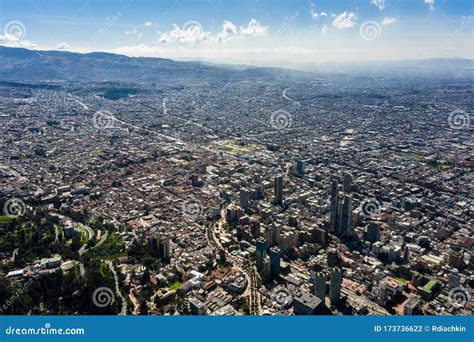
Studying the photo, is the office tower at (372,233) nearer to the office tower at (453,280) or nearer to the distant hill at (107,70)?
the office tower at (453,280)

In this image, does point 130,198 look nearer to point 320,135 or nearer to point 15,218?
point 15,218

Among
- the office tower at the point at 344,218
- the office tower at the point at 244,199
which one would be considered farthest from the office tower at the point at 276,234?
the office tower at the point at 244,199

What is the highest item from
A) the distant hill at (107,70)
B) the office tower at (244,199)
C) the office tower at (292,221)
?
the distant hill at (107,70)

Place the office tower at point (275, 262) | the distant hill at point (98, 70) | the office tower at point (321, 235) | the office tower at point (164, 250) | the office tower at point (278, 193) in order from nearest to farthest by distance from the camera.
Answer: the office tower at point (275, 262)
the office tower at point (164, 250)
the office tower at point (321, 235)
the office tower at point (278, 193)
the distant hill at point (98, 70)

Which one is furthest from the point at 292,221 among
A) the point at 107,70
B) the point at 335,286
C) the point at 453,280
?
the point at 107,70

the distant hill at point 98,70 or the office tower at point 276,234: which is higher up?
the distant hill at point 98,70

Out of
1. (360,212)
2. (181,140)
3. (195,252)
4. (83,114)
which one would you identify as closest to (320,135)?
(181,140)
